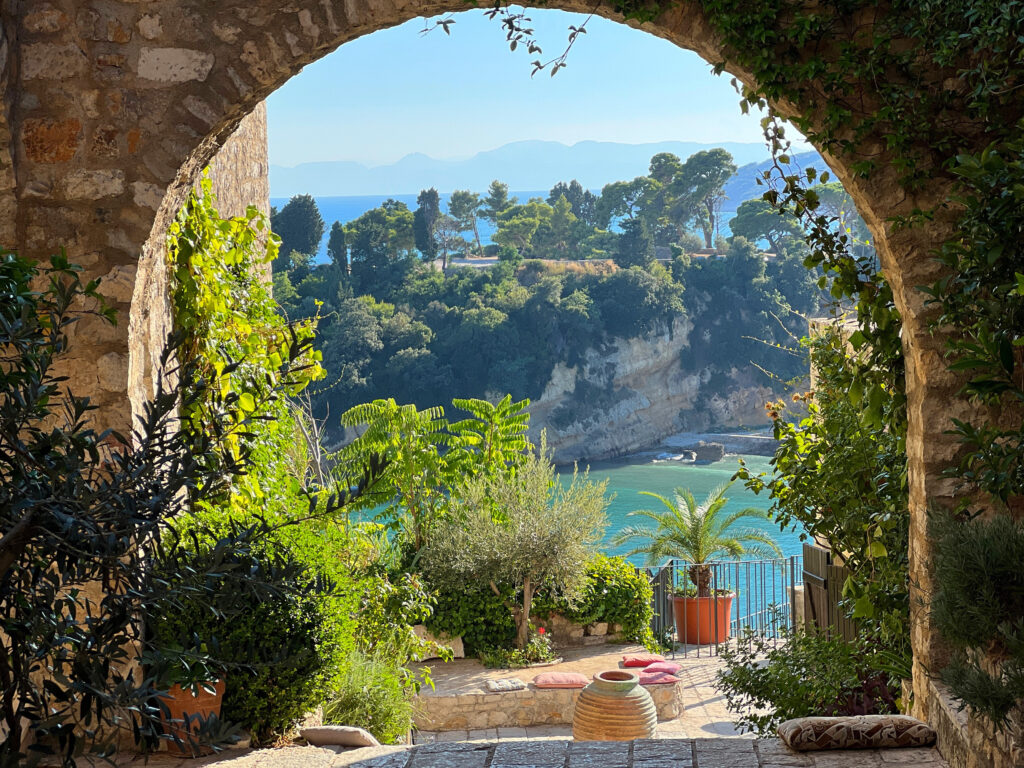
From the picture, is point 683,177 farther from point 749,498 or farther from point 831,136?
point 831,136

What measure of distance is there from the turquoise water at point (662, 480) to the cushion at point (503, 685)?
2488cm

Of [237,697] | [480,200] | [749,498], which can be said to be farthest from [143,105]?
[480,200]

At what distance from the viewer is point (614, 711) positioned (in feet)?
17.8

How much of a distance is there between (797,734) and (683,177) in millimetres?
55015

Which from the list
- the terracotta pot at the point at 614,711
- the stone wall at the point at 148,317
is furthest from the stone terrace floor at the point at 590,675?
the stone wall at the point at 148,317

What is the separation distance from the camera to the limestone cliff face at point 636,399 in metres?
41.1

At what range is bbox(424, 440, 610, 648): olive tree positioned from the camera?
930cm

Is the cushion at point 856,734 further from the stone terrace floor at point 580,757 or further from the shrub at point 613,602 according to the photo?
the shrub at point 613,602

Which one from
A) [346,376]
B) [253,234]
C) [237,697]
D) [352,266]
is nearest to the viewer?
[237,697]

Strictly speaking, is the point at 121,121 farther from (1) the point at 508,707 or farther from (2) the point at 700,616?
(2) the point at 700,616

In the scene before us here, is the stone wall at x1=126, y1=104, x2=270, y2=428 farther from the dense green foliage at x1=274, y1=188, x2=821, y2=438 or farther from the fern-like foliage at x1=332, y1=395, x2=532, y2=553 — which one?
the dense green foliage at x1=274, y1=188, x2=821, y2=438

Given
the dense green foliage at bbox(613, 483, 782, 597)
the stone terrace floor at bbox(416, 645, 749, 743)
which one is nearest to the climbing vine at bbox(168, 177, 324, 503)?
the stone terrace floor at bbox(416, 645, 749, 743)

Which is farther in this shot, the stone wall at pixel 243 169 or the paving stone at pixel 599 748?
the stone wall at pixel 243 169

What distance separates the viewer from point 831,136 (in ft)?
10.2
